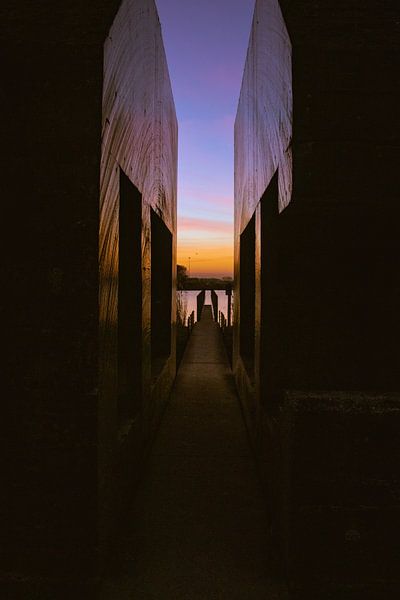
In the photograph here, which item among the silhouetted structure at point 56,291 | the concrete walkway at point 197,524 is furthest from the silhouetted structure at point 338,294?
the silhouetted structure at point 56,291

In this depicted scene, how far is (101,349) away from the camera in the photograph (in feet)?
9.30

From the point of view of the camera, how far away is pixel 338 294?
144 inches

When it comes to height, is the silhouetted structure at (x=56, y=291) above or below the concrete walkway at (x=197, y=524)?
above

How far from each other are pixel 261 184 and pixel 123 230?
181 centimetres

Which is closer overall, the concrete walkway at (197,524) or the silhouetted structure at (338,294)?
the silhouetted structure at (338,294)

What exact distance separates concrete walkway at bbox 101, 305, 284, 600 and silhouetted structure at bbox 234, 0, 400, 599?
13.5 inches

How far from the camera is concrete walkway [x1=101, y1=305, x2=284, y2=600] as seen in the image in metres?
2.76

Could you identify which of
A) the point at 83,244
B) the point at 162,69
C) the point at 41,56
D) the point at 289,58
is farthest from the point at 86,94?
the point at 162,69

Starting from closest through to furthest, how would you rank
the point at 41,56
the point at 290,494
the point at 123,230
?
1. the point at 290,494
2. the point at 41,56
3. the point at 123,230

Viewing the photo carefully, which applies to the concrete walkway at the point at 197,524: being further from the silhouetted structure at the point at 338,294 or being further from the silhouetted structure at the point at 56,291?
the silhouetted structure at the point at 56,291

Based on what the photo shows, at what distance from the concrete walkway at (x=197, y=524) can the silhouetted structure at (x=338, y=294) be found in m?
0.34

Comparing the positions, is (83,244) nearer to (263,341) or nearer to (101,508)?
(101,508)

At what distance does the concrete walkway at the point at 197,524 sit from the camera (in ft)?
9.05

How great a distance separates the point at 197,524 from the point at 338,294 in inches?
98.0
